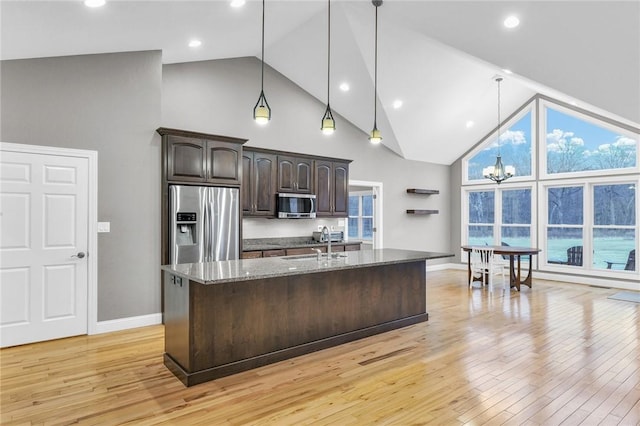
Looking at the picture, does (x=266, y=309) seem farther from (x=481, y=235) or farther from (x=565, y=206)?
(x=481, y=235)

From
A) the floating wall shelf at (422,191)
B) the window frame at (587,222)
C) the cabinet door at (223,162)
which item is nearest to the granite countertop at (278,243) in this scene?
the cabinet door at (223,162)

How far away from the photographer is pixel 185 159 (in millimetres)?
4914

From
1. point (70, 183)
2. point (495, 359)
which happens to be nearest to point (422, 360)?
point (495, 359)

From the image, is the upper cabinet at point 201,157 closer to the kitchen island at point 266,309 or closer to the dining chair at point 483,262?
the kitchen island at point 266,309

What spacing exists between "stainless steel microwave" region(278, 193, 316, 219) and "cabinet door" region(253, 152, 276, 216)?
5.2 inches

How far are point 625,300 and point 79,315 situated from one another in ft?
25.9

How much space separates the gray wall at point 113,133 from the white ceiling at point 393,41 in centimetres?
23

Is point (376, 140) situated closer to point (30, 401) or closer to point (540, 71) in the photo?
point (540, 71)

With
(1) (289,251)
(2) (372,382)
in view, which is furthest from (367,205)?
(2) (372,382)

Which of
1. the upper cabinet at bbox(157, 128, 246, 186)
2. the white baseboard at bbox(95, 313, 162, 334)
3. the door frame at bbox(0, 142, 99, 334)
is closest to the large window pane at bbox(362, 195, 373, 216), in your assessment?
the upper cabinet at bbox(157, 128, 246, 186)

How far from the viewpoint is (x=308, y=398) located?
2.84 metres

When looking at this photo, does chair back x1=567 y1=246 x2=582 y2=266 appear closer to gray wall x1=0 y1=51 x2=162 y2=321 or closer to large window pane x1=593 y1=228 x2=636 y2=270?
large window pane x1=593 y1=228 x2=636 y2=270

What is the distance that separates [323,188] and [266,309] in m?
3.72

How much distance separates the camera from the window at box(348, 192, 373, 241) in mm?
9484
